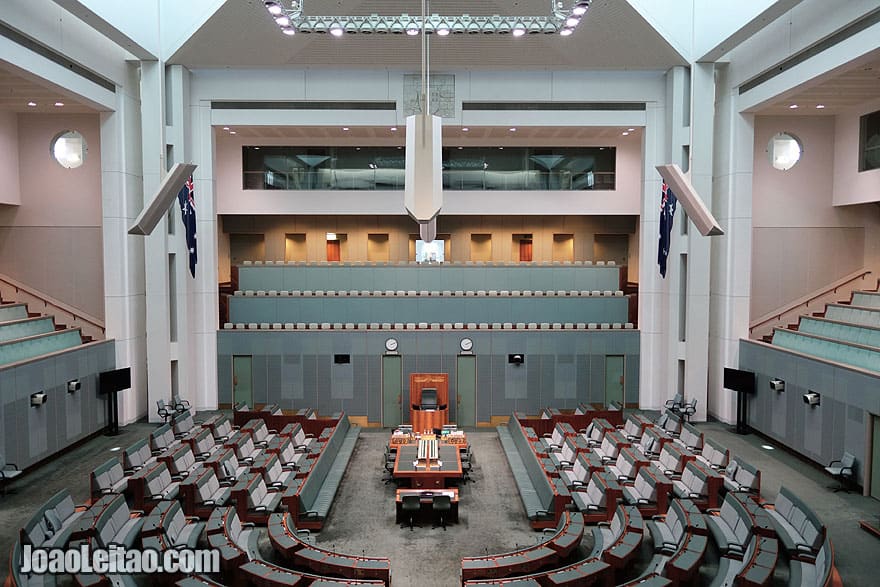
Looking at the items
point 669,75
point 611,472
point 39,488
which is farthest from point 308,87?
point 611,472

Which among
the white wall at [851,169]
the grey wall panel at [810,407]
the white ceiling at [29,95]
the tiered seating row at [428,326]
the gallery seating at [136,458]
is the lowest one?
the gallery seating at [136,458]

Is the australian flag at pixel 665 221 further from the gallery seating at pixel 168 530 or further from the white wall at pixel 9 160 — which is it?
the white wall at pixel 9 160

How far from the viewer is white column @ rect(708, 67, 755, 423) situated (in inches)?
622

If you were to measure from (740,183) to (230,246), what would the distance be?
57.3 ft

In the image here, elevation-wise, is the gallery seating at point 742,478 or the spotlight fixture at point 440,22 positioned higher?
the spotlight fixture at point 440,22

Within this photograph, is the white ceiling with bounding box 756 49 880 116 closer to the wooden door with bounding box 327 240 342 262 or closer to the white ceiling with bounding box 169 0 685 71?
the white ceiling with bounding box 169 0 685 71

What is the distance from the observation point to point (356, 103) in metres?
17.7

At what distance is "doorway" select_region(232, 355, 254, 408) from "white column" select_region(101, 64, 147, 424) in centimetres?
264

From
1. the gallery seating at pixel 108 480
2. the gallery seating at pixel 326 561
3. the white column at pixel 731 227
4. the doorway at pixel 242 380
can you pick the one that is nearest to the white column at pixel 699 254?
the white column at pixel 731 227

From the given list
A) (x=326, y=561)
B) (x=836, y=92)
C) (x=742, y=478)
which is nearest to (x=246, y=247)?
(x=326, y=561)

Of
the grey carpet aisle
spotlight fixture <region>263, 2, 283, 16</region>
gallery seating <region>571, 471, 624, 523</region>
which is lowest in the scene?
the grey carpet aisle

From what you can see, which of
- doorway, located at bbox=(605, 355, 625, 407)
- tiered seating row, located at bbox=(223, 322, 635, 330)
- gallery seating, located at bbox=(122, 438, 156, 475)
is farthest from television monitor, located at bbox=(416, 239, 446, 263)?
gallery seating, located at bbox=(122, 438, 156, 475)

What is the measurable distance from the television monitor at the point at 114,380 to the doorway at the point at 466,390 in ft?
28.2

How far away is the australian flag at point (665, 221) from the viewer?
1614 centimetres
